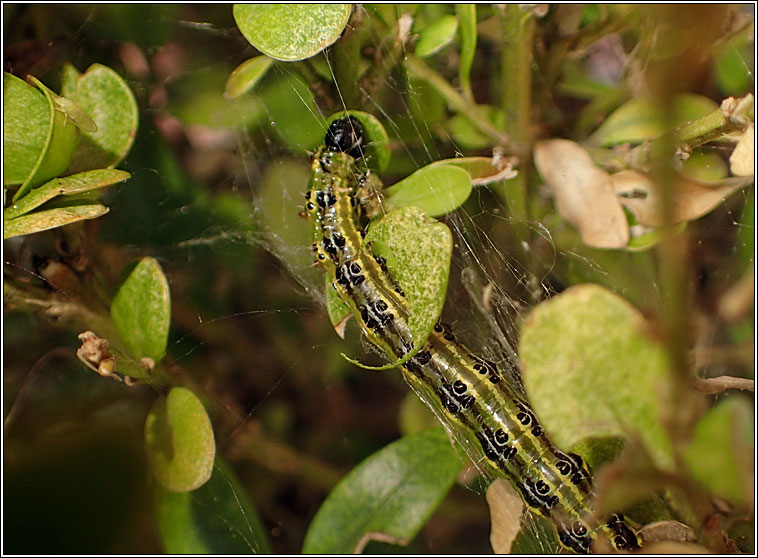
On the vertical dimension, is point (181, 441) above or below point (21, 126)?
below

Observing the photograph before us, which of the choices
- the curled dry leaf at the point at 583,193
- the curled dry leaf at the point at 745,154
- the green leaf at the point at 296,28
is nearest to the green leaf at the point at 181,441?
the green leaf at the point at 296,28

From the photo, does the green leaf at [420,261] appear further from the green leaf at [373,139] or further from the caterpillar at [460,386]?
the green leaf at [373,139]

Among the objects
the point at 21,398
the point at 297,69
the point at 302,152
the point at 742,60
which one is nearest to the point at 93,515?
the point at 21,398

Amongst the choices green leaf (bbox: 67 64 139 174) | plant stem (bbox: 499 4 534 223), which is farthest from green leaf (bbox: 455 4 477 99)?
green leaf (bbox: 67 64 139 174)

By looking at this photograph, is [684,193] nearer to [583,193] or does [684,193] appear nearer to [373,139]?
[583,193]

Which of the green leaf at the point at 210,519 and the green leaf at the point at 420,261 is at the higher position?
the green leaf at the point at 420,261

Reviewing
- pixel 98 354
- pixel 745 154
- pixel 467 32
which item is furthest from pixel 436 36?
pixel 98 354
